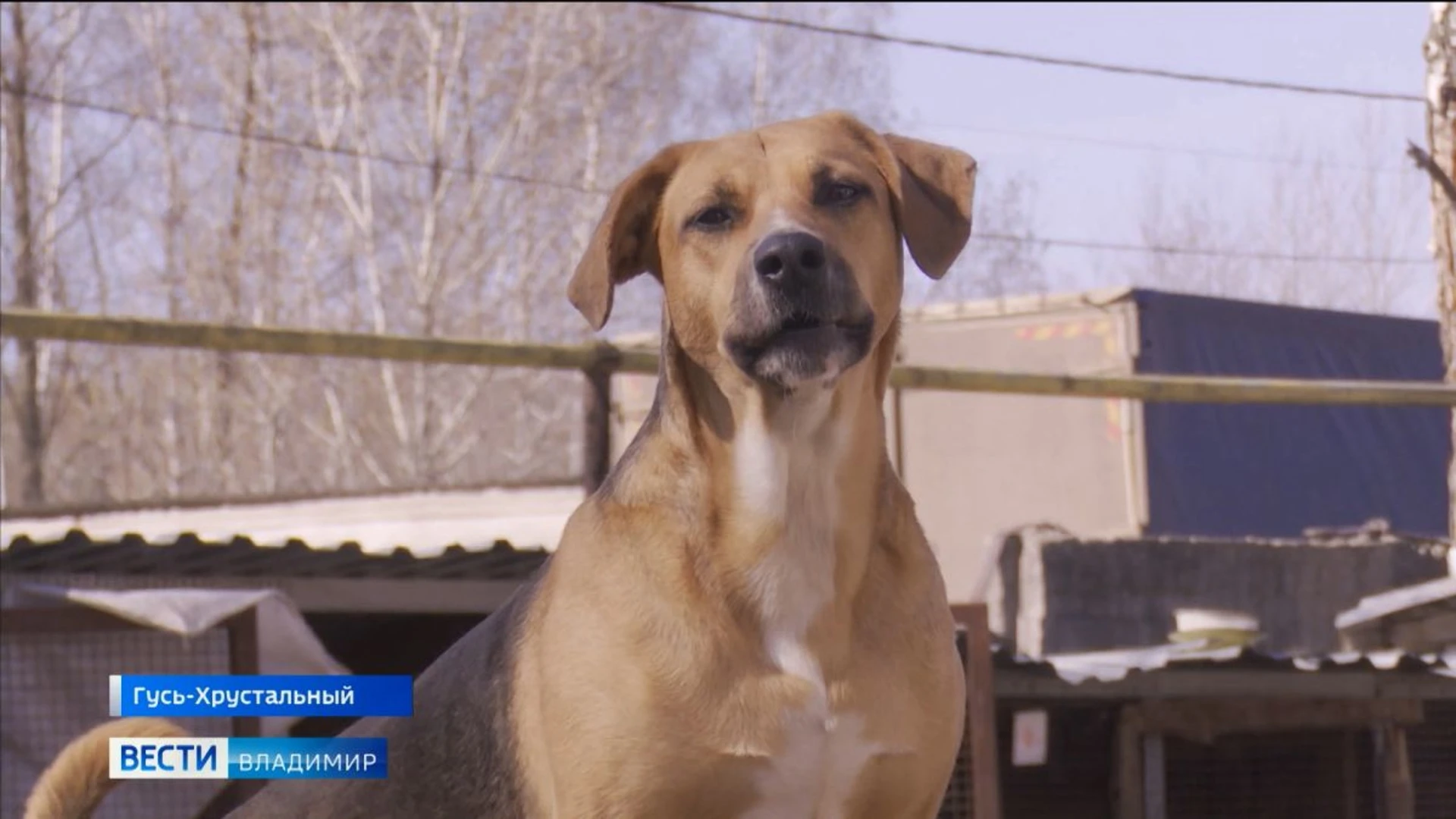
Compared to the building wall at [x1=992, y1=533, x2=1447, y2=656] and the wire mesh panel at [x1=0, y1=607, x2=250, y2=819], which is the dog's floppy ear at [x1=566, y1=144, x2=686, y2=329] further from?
the building wall at [x1=992, y1=533, x2=1447, y2=656]

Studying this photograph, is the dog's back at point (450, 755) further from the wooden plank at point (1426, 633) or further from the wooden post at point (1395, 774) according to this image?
the wooden plank at point (1426, 633)

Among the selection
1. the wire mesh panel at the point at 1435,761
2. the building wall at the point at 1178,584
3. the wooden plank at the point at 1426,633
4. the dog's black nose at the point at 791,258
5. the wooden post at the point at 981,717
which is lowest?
the building wall at the point at 1178,584

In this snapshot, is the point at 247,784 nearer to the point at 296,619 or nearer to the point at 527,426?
the point at 296,619

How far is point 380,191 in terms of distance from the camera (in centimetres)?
3300

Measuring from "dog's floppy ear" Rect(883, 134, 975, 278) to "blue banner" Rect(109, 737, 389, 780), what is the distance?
60.0 inches

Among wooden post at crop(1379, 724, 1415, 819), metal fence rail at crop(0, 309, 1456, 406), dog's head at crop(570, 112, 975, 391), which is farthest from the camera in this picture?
wooden post at crop(1379, 724, 1415, 819)

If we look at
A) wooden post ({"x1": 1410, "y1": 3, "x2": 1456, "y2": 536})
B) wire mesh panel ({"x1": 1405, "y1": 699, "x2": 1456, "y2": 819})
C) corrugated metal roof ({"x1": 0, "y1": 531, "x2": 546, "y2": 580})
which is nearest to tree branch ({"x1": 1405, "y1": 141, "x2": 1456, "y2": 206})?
wooden post ({"x1": 1410, "y1": 3, "x2": 1456, "y2": 536})

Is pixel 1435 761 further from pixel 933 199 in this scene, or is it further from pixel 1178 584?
pixel 1178 584

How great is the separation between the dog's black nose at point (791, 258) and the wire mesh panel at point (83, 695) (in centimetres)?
256

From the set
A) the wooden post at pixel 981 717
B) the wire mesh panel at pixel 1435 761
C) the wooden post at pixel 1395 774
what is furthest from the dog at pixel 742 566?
the wire mesh panel at pixel 1435 761

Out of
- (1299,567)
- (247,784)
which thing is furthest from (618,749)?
(1299,567)

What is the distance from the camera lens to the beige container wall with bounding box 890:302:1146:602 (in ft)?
56.1

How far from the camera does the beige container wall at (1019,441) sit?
1711 centimetres

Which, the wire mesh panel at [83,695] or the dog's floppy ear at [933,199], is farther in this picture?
the wire mesh panel at [83,695]
